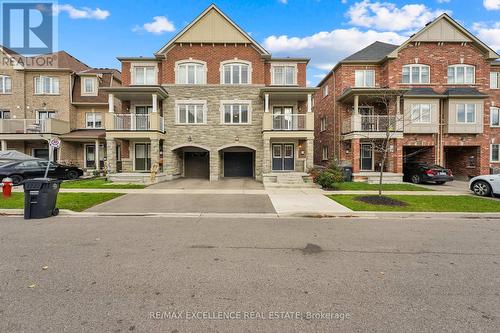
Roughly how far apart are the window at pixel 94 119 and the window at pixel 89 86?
73.0 inches

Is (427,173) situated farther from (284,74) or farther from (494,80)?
(284,74)

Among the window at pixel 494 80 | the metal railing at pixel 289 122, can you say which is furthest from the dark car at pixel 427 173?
the window at pixel 494 80

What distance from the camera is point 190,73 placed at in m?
19.4

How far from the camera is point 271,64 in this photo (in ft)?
64.7

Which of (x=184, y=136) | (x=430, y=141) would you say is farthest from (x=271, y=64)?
(x=430, y=141)

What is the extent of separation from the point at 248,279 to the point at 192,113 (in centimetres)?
1687

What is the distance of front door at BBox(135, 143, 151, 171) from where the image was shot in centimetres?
→ 1983

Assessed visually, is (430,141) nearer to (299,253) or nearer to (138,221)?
(299,253)

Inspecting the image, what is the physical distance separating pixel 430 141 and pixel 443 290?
19.2m

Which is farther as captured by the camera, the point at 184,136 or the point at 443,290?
the point at 184,136

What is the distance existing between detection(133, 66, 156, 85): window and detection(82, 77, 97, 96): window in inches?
256

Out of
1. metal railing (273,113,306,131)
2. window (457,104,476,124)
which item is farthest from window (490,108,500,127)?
metal railing (273,113,306,131)

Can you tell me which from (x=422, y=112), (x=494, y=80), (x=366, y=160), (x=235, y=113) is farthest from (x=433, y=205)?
(x=494, y=80)

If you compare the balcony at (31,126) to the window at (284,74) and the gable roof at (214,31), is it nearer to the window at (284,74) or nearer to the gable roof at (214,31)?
the gable roof at (214,31)
